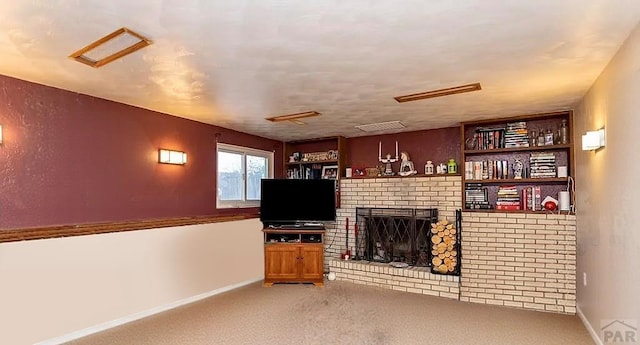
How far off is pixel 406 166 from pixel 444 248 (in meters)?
1.29

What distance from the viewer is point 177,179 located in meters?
4.48

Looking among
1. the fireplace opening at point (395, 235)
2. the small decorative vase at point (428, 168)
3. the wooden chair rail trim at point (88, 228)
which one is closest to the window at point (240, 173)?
the wooden chair rail trim at point (88, 228)

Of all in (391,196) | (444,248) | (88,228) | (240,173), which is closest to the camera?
(88,228)

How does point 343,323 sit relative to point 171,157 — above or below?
below

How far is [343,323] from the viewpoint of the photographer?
364 centimetres

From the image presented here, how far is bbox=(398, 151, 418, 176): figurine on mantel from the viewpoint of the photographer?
5367mm

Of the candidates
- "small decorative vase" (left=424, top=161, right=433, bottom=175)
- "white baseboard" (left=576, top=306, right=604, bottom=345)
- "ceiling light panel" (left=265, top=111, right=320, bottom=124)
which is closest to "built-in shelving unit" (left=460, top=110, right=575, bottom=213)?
"small decorative vase" (left=424, top=161, right=433, bottom=175)

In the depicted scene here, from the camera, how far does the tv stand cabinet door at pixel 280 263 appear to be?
526cm

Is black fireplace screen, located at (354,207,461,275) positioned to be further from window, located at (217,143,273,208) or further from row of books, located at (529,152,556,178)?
window, located at (217,143,273,208)

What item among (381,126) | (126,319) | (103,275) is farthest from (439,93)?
(126,319)

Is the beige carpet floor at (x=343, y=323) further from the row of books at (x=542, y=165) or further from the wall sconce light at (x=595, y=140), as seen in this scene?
the wall sconce light at (x=595, y=140)

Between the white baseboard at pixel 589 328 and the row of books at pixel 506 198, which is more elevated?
the row of books at pixel 506 198

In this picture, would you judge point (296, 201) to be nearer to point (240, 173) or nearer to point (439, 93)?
point (240, 173)

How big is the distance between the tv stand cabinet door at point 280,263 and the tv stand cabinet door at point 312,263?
10 centimetres
